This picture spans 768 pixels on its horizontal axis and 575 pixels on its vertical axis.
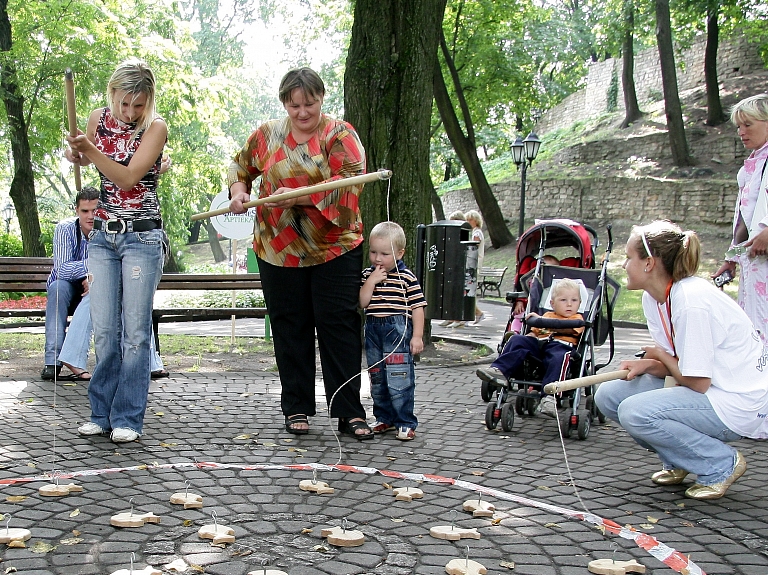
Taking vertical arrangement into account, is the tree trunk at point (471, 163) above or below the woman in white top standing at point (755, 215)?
above

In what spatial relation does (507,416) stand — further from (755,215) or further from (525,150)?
(525,150)

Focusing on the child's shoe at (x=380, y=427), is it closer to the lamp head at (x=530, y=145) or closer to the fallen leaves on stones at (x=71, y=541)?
the fallen leaves on stones at (x=71, y=541)

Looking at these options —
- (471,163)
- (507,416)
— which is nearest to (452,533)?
(507,416)

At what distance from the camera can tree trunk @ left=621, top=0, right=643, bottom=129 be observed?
3000cm

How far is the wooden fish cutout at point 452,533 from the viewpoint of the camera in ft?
12.0

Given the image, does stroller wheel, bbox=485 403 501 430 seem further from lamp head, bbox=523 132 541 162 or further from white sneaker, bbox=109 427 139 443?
lamp head, bbox=523 132 541 162

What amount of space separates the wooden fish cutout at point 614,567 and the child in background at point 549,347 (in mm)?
2363

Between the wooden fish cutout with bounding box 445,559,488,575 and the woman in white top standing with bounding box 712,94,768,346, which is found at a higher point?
the woman in white top standing with bounding box 712,94,768,346

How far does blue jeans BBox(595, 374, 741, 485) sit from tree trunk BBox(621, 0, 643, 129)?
92.4ft

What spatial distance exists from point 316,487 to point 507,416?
1.93m

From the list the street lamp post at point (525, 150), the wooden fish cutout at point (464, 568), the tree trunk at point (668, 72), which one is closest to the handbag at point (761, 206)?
the wooden fish cutout at point (464, 568)

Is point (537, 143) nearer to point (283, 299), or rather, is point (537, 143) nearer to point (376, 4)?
point (376, 4)

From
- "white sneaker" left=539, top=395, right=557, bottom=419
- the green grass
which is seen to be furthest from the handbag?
the green grass

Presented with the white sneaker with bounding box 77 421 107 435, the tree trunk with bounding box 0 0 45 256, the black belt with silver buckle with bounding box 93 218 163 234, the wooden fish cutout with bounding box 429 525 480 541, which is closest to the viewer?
the wooden fish cutout with bounding box 429 525 480 541
